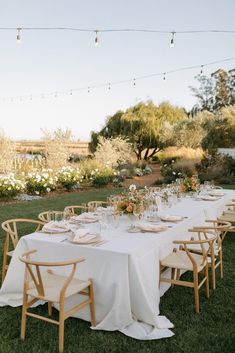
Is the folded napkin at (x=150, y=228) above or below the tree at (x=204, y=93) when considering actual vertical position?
below

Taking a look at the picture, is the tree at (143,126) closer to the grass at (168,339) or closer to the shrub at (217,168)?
the shrub at (217,168)

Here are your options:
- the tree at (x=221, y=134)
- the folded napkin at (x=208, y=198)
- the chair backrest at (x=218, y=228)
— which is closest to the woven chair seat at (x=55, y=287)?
the chair backrest at (x=218, y=228)

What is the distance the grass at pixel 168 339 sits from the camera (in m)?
2.97

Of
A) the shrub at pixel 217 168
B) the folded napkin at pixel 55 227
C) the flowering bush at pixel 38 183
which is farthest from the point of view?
the shrub at pixel 217 168

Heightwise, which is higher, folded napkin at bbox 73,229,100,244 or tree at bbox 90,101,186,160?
tree at bbox 90,101,186,160

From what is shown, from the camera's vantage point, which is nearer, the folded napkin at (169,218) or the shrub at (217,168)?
the folded napkin at (169,218)

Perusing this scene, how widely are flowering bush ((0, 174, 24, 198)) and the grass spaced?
22.0ft

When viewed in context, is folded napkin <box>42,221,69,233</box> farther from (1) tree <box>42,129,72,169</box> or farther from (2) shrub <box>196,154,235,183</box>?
(2) shrub <box>196,154,235,183</box>

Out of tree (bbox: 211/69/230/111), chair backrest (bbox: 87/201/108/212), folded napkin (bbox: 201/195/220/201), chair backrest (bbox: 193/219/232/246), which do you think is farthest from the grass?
tree (bbox: 211/69/230/111)

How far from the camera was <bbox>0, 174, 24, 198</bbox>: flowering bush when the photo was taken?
1002 cm

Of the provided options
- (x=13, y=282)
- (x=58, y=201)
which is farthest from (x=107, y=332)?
(x=58, y=201)

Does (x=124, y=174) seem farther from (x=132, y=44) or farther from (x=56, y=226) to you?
(x=56, y=226)

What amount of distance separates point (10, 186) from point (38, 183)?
1189mm

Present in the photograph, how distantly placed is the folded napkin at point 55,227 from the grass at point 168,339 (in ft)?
2.54
